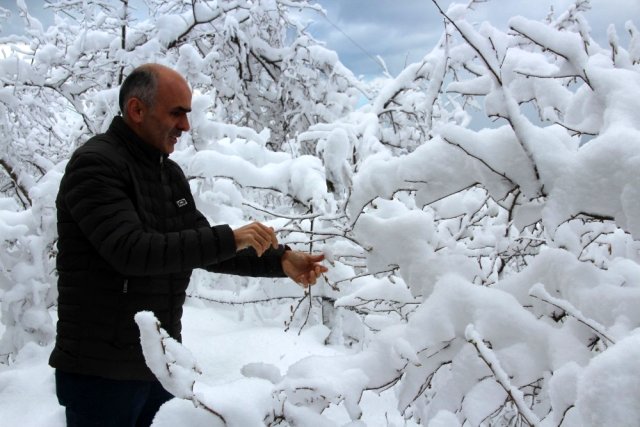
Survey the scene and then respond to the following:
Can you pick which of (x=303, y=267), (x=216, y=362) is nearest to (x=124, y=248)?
(x=303, y=267)

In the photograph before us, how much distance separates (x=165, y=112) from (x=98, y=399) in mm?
1099

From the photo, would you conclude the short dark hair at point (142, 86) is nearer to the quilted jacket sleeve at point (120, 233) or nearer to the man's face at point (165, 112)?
the man's face at point (165, 112)

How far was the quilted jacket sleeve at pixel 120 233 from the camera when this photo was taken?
156cm

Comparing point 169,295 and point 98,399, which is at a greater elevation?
point 169,295

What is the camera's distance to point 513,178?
46.9 inches

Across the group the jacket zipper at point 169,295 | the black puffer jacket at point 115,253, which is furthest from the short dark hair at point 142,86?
the jacket zipper at point 169,295

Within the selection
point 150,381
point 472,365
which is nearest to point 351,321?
point 150,381

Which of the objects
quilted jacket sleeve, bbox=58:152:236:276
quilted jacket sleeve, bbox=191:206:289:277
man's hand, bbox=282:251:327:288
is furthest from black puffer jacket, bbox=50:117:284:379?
man's hand, bbox=282:251:327:288

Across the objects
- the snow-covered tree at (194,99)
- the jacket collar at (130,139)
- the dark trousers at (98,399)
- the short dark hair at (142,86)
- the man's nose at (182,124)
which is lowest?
the dark trousers at (98,399)

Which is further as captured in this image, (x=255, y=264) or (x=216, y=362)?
(x=216, y=362)

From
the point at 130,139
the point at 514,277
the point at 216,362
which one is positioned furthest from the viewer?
the point at 216,362

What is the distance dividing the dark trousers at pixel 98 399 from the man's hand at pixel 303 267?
72 centimetres

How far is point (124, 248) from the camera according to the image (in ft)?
5.09

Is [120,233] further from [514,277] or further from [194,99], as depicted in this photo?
[194,99]
